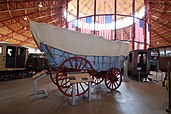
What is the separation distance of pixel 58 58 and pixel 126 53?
2.97m

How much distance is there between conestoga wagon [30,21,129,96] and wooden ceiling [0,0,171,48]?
28.6 ft

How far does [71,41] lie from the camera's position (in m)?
4.02

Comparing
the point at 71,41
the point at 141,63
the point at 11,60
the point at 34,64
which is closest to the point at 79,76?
the point at 71,41

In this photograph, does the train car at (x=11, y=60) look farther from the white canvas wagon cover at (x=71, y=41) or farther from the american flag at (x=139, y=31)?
the american flag at (x=139, y=31)

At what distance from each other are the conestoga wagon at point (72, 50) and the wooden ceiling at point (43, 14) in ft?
28.6

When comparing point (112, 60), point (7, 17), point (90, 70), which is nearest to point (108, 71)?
point (112, 60)

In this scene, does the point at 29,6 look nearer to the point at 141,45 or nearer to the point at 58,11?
the point at 58,11

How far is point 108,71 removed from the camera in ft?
16.7

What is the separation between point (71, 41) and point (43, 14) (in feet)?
44.1

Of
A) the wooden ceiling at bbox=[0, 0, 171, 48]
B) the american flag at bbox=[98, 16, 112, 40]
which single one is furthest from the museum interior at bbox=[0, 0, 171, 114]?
the american flag at bbox=[98, 16, 112, 40]

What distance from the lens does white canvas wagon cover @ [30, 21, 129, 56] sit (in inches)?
144

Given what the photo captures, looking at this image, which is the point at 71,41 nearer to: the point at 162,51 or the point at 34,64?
the point at 162,51

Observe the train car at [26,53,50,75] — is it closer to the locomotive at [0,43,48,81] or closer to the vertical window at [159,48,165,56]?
the locomotive at [0,43,48,81]

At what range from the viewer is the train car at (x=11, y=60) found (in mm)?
7309
